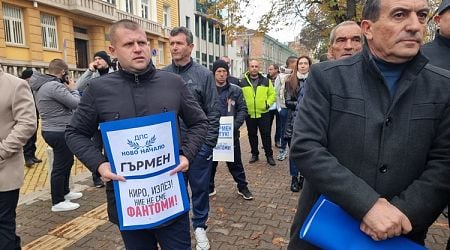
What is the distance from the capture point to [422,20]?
1642mm

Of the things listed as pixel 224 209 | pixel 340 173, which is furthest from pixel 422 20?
pixel 224 209

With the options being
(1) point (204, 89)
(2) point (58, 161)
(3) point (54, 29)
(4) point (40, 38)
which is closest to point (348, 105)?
(1) point (204, 89)

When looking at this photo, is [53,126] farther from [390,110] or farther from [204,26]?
[204,26]

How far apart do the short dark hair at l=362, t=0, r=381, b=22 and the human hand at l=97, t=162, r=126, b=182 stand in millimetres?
1633

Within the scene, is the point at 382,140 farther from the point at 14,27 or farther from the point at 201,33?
the point at 201,33

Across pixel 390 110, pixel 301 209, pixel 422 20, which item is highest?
pixel 422 20

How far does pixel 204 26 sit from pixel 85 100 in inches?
1557

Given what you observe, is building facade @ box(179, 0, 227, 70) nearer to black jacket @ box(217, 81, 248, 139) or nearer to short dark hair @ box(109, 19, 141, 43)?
black jacket @ box(217, 81, 248, 139)

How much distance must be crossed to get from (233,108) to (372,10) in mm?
3865

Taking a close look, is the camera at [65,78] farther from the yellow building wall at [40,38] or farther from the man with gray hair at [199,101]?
the yellow building wall at [40,38]

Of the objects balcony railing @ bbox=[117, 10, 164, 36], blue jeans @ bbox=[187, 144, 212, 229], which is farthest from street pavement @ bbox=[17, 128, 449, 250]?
balcony railing @ bbox=[117, 10, 164, 36]

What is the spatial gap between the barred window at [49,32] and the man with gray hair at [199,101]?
56.6 ft

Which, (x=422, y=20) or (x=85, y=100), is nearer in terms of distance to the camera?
(x=422, y=20)

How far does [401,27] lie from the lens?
159cm
